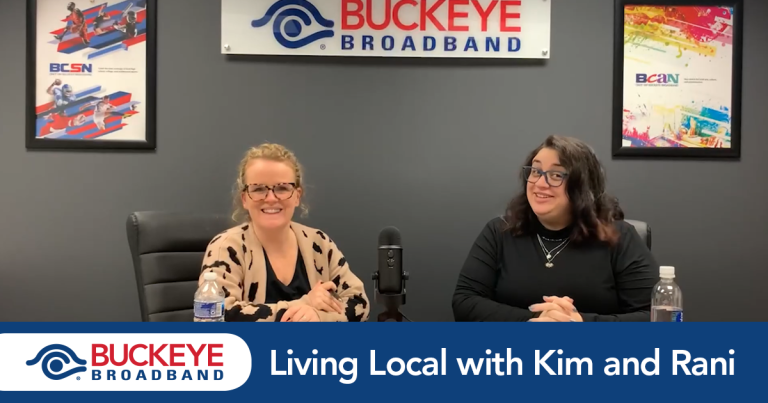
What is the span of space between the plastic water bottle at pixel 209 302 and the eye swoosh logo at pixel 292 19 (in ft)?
4.54

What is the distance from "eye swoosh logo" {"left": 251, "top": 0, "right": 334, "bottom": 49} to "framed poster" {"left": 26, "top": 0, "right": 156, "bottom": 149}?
52cm

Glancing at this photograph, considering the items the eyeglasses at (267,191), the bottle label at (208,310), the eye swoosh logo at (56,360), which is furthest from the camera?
the eyeglasses at (267,191)

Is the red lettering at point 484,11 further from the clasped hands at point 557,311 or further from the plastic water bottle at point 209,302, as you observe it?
the plastic water bottle at point 209,302

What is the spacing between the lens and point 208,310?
4.74 feet

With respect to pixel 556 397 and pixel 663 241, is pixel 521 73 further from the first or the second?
pixel 556 397

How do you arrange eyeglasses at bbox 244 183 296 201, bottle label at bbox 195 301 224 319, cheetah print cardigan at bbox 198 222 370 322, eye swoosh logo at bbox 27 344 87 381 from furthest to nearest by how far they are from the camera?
eyeglasses at bbox 244 183 296 201 → cheetah print cardigan at bbox 198 222 370 322 → bottle label at bbox 195 301 224 319 → eye swoosh logo at bbox 27 344 87 381

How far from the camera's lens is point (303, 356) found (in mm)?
1015

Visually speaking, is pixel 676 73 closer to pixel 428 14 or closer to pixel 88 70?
pixel 428 14

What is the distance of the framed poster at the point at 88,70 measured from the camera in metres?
2.62

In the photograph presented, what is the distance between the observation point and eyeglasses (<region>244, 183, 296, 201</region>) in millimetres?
1771

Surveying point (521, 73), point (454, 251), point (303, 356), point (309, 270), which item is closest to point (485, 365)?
point (303, 356)

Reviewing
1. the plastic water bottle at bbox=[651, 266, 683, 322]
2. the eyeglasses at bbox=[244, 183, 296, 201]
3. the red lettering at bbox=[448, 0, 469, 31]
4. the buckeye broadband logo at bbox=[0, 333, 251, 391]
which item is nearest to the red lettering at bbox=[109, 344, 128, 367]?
the buckeye broadband logo at bbox=[0, 333, 251, 391]

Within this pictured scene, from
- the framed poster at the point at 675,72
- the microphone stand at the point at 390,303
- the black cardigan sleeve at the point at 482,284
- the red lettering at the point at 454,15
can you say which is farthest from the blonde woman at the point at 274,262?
the framed poster at the point at 675,72

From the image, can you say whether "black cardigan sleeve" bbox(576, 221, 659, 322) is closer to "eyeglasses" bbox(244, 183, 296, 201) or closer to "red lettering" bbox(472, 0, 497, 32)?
"eyeglasses" bbox(244, 183, 296, 201)
